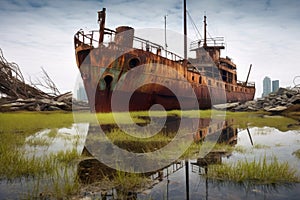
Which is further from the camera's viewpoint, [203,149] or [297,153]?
[203,149]

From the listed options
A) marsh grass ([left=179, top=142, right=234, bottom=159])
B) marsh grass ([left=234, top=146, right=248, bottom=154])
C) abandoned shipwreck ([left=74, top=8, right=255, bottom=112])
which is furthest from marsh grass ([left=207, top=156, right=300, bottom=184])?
abandoned shipwreck ([left=74, top=8, right=255, bottom=112])

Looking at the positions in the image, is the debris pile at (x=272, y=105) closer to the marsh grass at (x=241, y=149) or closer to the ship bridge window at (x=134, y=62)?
the ship bridge window at (x=134, y=62)

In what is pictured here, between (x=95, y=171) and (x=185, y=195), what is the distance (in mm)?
2112

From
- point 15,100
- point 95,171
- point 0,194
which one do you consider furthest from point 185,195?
point 15,100

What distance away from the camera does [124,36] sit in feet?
57.6

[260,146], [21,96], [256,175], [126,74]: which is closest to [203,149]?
[260,146]

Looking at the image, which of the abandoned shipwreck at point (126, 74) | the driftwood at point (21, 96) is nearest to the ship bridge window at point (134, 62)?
the abandoned shipwreck at point (126, 74)

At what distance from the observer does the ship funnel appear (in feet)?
57.6

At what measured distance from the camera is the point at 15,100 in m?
21.1

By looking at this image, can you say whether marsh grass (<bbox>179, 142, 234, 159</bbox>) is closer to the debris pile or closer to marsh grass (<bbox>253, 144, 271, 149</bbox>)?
marsh grass (<bbox>253, 144, 271, 149</bbox>)

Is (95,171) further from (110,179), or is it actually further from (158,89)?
(158,89)

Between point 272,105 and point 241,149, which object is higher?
point 272,105

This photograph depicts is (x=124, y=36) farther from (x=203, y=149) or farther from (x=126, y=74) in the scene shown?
(x=203, y=149)

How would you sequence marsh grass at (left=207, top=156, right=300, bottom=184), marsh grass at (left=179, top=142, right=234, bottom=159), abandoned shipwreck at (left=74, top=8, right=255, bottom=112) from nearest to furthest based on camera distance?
1. marsh grass at (left=207, top=156, right=300, bottom=184)
2. marsh grass at (left=179, top=142, right=234, bottom=159)
3. abandoned shipwreck at (left=74, top=8, right=255, bottom=112)
